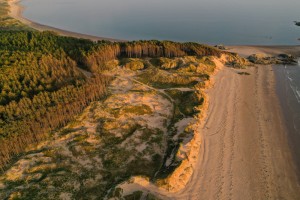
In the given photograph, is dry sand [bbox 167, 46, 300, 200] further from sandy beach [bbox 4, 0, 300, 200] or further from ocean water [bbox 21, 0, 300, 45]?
ocean water [bbox 21, 0, 300, 45]

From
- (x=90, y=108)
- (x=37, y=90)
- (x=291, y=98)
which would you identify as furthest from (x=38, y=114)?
(x=291, y=98)

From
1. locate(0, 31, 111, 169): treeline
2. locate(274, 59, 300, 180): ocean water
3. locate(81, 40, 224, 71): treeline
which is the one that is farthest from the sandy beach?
locate(0, 31, 111, 169): treeline

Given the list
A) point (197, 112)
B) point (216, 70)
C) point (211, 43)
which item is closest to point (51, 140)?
point (197, 112)

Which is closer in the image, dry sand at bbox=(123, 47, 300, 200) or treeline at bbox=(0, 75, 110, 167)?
dry sand at bbox=(123, 47, 300, 200)

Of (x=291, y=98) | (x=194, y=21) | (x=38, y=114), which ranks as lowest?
(x=38, y=114)

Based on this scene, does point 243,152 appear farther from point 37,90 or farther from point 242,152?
point 37,90
